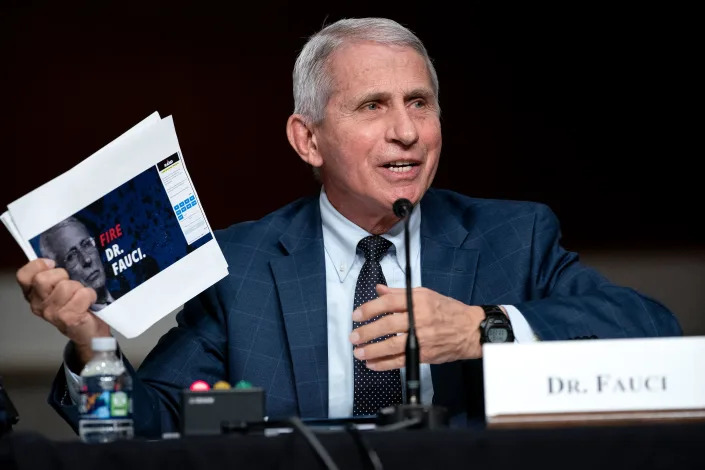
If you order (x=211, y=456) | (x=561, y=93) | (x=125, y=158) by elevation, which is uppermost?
(x=561, y=93)

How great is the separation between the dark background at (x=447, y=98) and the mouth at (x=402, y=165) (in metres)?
1.18

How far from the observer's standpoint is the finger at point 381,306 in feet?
5.64

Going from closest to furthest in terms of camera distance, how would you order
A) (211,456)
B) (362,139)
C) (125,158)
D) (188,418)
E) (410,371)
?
(211,456) < (188,418) < (410,371) < (125,158) < (362,139)

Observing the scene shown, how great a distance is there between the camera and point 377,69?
2.24 meters

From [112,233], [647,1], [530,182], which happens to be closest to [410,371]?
[112,233]

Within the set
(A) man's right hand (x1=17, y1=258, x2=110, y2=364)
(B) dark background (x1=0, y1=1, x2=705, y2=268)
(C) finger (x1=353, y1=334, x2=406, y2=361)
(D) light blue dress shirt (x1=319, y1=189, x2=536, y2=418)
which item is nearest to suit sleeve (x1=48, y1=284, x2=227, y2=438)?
(A) man's right hand (x1=17, y1=258, x2=110, y2=364)

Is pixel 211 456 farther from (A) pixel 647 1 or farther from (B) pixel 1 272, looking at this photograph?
(A) pixel 647 1

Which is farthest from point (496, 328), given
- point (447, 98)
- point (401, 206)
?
point (447, 98)

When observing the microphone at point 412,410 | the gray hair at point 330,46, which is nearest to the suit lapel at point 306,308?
the gray hair at point 330,46

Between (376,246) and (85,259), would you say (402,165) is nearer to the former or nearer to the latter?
(376,246)

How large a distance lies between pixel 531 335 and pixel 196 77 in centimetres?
182

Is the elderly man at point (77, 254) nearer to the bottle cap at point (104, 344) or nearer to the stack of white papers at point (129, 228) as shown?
the stack of white papers at point (129, 228)

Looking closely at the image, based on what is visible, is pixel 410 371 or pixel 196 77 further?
pixel 196 77

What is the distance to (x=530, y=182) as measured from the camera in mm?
3354
